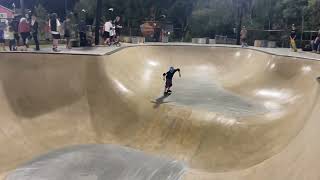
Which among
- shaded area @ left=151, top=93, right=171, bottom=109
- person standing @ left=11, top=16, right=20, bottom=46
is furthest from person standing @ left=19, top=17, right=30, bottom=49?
shaded area @ left=151, top=93, right=171, bottom=109

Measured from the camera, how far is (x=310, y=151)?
761cm

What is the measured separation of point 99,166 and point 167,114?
11.1 feet

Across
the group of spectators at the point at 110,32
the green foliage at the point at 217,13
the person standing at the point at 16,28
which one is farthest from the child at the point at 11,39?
the green foliage at the point at 217,13

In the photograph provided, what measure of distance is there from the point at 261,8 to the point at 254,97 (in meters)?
19.3

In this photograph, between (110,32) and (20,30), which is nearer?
(20,30)

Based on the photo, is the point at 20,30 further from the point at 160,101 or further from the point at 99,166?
the point at 99,166

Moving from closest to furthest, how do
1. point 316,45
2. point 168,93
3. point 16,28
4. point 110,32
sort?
1. point 168,93
2. point 16,28
3. point 316,45
4. point 110,32

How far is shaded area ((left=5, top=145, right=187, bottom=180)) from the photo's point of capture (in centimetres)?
981

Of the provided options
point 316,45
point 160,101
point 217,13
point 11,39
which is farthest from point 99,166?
point 217,13

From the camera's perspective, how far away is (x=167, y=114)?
41.5 feet

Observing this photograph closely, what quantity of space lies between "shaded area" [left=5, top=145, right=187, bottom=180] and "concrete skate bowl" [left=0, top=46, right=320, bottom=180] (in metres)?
0.40

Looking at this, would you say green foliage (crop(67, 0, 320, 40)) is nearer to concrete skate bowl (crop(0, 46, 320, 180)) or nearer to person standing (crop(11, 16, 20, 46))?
concrete skate bowl (crop(0, 46, 320, 180))

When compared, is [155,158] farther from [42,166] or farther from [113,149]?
[42,166]

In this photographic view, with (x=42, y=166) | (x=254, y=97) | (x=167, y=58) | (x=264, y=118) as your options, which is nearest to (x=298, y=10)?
(x=167, y=58)
